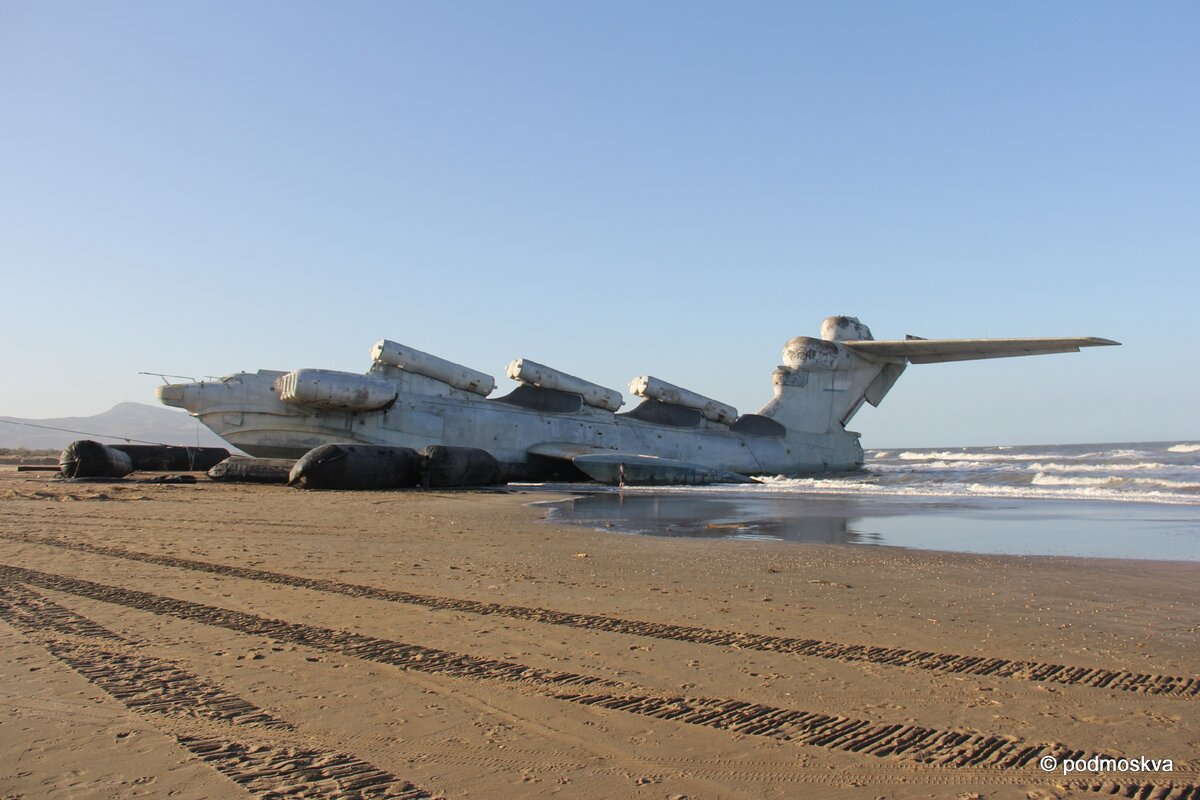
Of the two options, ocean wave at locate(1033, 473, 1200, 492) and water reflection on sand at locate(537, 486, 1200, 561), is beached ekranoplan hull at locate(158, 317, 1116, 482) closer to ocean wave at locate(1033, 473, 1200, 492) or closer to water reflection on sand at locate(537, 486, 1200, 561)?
ocean wave at locate(1033, 473, 1200, 492)

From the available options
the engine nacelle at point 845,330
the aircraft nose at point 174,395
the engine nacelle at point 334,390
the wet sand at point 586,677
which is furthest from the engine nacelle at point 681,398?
the wet sand at point 586,677

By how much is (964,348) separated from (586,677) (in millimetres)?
27948

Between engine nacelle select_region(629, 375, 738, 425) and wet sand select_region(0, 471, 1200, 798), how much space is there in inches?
923

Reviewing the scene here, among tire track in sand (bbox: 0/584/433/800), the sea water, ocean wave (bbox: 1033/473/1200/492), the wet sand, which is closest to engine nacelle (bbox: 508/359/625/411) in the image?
the sea water

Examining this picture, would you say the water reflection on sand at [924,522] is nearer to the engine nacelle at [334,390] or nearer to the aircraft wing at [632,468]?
the aircraft wing at [632,468]

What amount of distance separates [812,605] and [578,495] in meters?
15.1

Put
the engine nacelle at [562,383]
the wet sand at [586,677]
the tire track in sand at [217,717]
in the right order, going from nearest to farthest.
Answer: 1. the tire track in sand at [217,717]
2. the wet sand at [586,677]
3. the engine nacelle at [562,383]

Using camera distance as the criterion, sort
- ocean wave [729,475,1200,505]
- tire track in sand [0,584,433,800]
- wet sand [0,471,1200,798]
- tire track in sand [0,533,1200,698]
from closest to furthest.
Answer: tire track in sand [0,584,433,800]
wet sand [0,471,1200,798]
tire track in sand [0,533,1200,698]
ocean wave [729,475,1200,505]

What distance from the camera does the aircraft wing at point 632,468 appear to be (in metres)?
25.7

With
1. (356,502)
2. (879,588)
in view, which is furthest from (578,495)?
(879,588)

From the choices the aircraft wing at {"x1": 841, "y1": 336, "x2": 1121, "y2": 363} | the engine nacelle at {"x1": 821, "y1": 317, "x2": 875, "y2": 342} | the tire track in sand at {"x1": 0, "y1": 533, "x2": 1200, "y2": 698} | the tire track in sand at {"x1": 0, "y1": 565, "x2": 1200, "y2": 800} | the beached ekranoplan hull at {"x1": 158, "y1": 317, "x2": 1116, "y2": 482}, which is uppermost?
the engine nacelle at {"x1": 821, "y1": 317, "x2": 875, "y2": 342}

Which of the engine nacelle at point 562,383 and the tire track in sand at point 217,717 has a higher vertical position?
the engine nacelle at point 562,383

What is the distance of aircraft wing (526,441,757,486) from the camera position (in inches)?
1013

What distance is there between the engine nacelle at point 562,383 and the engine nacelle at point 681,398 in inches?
60.4
